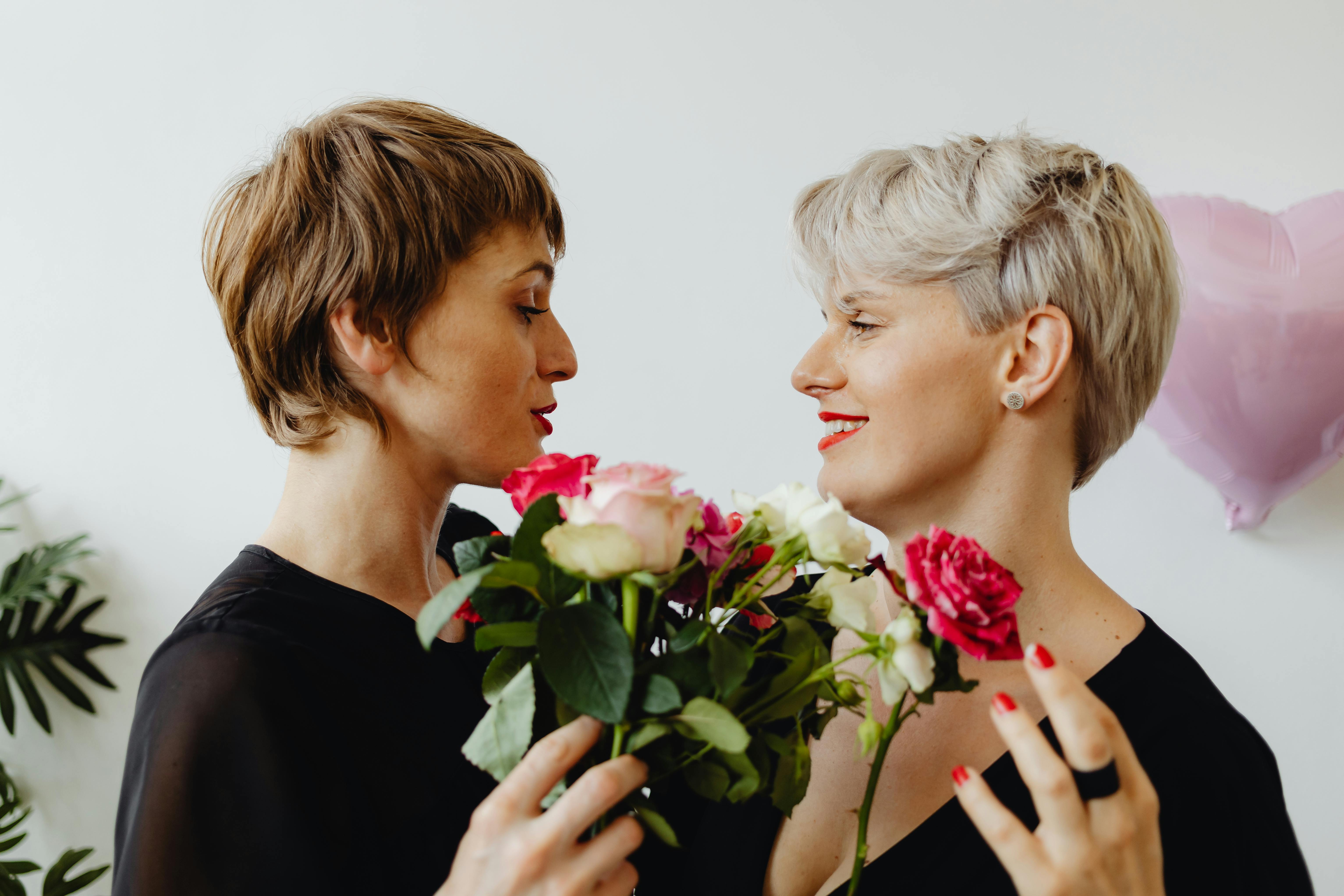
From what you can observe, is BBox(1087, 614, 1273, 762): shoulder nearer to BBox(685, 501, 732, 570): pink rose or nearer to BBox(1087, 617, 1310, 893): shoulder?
BBox(1087, 617, 1310, 893): shoulder

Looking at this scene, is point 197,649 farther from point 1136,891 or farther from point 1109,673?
point 1109,673

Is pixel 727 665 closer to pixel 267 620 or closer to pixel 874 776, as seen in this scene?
pixel 874 776

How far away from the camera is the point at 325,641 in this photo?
106cm

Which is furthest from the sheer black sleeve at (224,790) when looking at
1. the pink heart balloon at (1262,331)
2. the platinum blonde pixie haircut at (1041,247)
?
the pink heart balloon at (1262,331)

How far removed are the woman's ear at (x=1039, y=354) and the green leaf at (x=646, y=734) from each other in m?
0.66

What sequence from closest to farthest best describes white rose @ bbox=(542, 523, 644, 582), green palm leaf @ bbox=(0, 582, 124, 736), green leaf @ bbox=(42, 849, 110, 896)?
white rose @ bbox=(542, 523, 644, 582) < green leaf @ bbox=(42, 849, 110, 896) < green palm leaf @ bbox=(0, 582, 124, 736)

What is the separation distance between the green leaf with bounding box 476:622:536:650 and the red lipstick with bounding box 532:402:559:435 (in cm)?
56

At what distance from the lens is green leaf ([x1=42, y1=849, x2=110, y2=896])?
206 centimetres

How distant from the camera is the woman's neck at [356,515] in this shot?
1154mm

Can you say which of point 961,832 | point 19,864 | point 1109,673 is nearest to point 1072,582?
point 1109,673

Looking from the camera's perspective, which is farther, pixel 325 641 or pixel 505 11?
pixel 505 11

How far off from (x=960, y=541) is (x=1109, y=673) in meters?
0.51

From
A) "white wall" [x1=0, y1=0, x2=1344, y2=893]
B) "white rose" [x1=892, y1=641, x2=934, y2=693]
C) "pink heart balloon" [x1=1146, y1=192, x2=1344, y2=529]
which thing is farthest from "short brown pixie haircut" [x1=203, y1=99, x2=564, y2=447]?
"pink heart balloon" [x1=1146, y1=192, x2=1344, y2=529]

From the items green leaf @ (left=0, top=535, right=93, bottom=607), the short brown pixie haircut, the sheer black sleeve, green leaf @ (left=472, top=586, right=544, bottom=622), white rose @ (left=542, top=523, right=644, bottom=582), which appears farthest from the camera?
green leaf @ (left=0, top=535, right=93, bottom=607)
